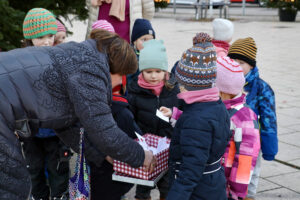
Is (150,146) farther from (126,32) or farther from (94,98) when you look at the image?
(126,32)

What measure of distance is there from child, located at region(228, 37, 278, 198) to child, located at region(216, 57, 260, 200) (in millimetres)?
656

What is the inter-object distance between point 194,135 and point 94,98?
0.63m

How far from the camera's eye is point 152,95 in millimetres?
3965

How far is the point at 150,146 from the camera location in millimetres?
3148

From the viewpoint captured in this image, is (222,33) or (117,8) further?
(117,8)

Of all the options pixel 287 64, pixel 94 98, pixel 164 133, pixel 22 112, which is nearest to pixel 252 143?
pixel 164 133

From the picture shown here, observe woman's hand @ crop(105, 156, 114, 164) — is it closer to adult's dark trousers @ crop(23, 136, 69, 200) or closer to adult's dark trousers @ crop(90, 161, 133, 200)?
adult's dark trousers @ crop(90, 161, 133, 200)

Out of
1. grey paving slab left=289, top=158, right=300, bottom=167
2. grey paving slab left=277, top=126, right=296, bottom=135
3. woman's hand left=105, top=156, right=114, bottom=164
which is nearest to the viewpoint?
woman's hand left=105, top=156, right=114, bottom=164

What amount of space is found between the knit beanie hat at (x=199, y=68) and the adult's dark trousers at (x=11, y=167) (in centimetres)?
109

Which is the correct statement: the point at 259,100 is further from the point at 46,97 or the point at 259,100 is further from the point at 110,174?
the point at 46,97

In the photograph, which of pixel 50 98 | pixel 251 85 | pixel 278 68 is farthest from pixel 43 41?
pixel 278 68

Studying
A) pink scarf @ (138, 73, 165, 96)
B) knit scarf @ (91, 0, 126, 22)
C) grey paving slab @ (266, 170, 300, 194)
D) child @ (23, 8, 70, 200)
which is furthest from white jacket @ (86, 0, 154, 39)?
grey paving slab @ (266, 170, 300, 194)

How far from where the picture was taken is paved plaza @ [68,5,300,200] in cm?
468

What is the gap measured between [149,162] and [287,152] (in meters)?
3.20
